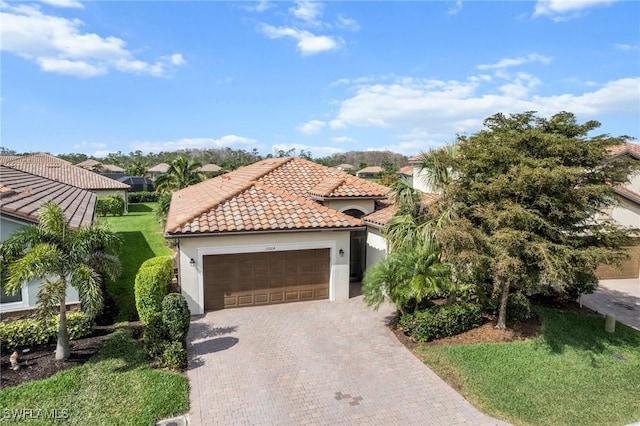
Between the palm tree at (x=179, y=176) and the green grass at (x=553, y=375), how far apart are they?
1175 inches

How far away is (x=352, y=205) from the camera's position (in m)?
19.6

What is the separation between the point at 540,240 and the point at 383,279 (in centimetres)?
471

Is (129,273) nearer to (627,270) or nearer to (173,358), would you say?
(173,358)

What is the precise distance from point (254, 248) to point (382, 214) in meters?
6.48

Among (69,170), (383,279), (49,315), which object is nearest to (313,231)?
(383,279)

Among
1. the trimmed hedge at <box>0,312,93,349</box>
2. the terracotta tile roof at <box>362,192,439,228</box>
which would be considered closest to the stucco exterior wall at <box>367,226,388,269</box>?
the terracotta tile roof at <box>362,192,439,228</box>

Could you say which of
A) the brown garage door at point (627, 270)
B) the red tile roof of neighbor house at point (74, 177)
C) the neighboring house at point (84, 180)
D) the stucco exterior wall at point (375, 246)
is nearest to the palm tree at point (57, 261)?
the stucco exterior wall at point (375, 246)

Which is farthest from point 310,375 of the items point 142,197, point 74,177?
point 142,197

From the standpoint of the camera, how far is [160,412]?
352 inches

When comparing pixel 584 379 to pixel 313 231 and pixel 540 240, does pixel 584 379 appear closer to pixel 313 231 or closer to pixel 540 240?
pixel 540 240

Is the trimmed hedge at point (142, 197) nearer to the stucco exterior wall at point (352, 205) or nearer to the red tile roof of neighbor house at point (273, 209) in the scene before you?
the red tile roof of neighbor house at point (273, 209)

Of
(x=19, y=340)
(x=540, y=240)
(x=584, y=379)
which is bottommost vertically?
(x=584, y=379)

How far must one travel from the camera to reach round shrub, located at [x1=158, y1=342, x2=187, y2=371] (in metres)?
10.9

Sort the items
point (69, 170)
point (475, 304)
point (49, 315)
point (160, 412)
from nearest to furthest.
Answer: point (160, 412), point (49, 315), point (475, 304), point (69, 170)
